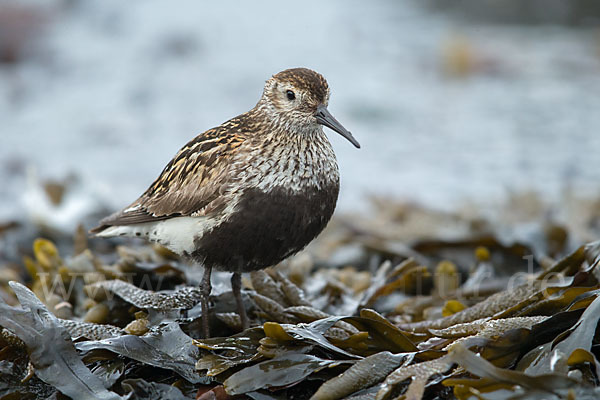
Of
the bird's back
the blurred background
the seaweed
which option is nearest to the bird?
the bird's back

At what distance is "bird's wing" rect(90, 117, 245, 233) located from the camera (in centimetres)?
288

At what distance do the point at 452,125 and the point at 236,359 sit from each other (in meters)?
6.62

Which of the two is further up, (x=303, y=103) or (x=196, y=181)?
(x=303, y=103)

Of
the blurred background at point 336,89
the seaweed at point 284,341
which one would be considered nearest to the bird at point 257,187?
the seaweed at point 284,341

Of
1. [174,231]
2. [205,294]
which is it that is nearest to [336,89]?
[174,231]

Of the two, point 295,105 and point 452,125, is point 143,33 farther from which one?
point 295,105

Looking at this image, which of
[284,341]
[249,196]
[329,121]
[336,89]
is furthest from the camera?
[336,89]

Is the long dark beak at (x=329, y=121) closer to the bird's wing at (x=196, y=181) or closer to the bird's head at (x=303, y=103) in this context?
Result: the bird's head at (x=303, y=103)

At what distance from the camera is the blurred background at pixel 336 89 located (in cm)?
699

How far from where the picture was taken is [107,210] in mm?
5113

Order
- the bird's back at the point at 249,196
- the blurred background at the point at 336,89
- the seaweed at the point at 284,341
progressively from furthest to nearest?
the blurred background at the point at 336,89
the bird's back at the point at 249,196
the seaweed at the point at 284,341

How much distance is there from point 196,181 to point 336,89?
6780 millimetres

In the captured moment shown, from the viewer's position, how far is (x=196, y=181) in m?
2.97

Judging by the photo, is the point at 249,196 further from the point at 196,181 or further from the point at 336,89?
the point at 336,89
